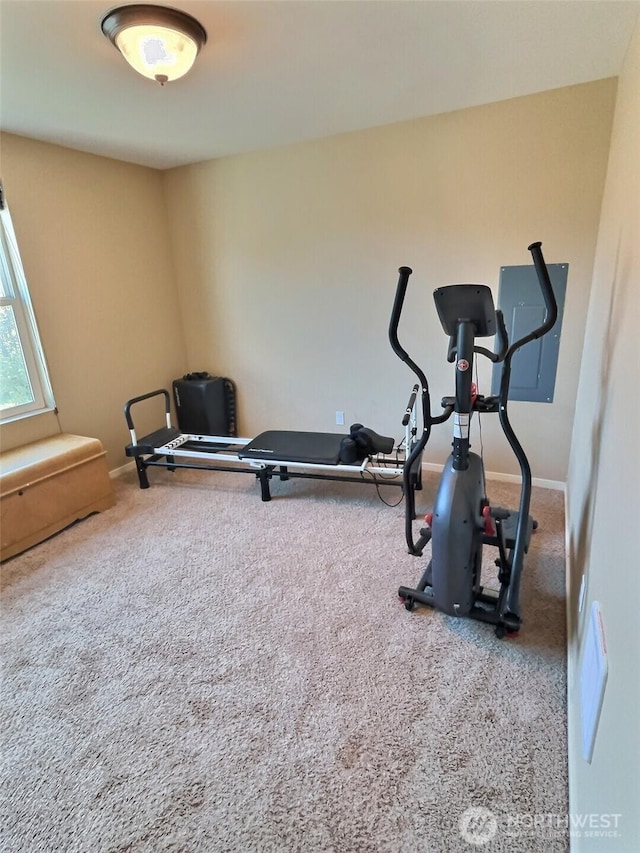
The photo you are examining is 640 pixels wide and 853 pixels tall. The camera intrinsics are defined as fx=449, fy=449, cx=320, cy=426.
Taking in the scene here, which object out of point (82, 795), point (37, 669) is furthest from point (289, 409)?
point (82, 795)

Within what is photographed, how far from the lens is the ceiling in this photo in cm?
172

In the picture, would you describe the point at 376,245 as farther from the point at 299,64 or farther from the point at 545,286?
the point at 545,286

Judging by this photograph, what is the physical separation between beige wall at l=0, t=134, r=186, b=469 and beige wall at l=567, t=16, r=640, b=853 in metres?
3.37

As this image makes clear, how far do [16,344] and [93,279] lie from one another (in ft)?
2.50

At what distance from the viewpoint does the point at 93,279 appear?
11.4 ft

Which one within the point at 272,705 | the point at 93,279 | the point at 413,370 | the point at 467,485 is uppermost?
the point at 93,279

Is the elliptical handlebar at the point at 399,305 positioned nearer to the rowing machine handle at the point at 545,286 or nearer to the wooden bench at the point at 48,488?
the rowing machine handle at the point at 545,286

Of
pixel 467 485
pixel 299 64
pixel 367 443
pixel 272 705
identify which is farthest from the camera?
pixel 367 443

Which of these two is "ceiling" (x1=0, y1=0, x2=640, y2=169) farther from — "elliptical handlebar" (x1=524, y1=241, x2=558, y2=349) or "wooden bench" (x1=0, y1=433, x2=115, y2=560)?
"wooden bench" (x1=0, y1=433, x2=115, y2=560)

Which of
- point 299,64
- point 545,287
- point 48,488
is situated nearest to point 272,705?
point 545,287

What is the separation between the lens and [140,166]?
12.2 ft

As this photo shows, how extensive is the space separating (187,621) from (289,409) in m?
2.22

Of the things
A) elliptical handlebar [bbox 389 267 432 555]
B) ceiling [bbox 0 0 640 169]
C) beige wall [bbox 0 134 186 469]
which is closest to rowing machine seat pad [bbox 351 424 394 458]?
elliptical handlebar [bbox 389 267 432 555]

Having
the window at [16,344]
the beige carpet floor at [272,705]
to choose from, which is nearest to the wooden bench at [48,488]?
the beige carpet floor at [272,705]
